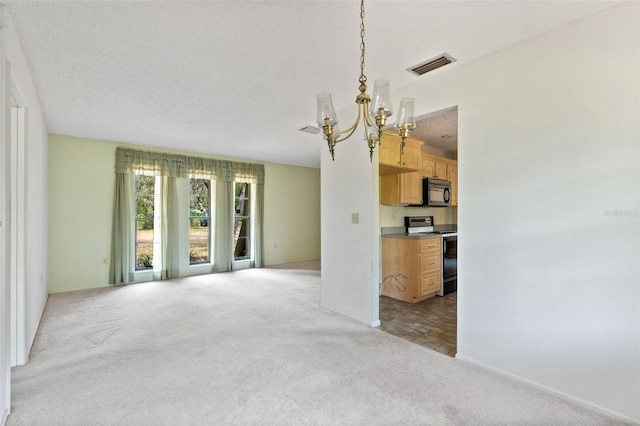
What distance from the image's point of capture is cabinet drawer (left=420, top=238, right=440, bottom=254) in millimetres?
4324

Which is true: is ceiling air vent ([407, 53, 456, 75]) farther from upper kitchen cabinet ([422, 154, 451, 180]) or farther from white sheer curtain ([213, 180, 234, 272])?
white sheer curtain ([213, 180, 234, 272])

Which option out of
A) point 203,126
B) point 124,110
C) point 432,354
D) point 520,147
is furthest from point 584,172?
point 124,110

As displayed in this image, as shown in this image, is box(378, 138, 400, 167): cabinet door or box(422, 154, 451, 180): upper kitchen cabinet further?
box(422, 154, 451, 180): upper kitchen cabinet

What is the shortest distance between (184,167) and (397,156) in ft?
13.5

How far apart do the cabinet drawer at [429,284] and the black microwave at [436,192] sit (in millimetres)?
1203

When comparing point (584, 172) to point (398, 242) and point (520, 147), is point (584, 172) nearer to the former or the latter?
point (520, 147)

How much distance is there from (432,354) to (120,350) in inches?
110

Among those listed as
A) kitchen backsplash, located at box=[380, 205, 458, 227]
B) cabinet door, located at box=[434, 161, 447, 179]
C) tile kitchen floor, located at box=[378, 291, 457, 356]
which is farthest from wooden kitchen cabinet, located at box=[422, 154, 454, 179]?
tile kitchen floor, located at box=[378, 291, 457, 356]

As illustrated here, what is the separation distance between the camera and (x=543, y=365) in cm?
212

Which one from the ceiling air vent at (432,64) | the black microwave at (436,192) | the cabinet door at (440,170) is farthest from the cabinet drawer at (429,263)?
the ceiling air vent at (432,64)

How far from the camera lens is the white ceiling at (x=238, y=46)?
1914mm

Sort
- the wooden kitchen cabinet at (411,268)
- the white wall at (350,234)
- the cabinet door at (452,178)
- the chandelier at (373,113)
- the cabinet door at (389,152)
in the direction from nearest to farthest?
1. the chandelier at (373,113)
2. the white wall at (350,234)
3. the cabinet door at (389,152)
4. the wooden kitchen cabinet at (411,268)
5. the cabinet door at (452,178)

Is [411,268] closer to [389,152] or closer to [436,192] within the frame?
[436,192]

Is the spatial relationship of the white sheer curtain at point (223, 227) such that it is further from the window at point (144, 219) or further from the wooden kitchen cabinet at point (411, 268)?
the wooden kitchen cabinet at point (411, 268)
